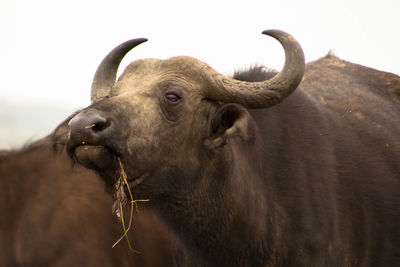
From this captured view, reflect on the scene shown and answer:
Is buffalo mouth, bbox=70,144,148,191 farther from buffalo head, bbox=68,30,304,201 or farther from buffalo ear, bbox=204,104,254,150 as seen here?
buffalo ear, bbox=204,104,254,150

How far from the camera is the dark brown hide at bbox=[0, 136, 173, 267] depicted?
5930mm

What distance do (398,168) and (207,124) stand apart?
2.26 meters

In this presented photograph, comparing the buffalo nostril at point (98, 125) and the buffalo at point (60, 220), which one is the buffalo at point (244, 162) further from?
the buffalo at point (60, 220)

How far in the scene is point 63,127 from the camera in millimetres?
6184

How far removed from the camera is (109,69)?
553cm

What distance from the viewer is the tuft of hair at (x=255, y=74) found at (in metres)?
5.44

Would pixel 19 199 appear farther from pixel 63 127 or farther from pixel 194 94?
pixel 194 94

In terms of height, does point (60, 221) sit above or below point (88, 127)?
below

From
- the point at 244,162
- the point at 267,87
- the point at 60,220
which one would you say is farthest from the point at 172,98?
the point at 60,220

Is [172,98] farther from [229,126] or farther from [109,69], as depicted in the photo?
[109,69]

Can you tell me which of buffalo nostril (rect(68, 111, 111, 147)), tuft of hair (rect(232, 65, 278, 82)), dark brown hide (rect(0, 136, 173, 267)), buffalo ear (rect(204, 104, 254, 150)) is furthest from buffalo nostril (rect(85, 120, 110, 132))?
Answer: dark brown hide (rect(0, 136, 173, 267))

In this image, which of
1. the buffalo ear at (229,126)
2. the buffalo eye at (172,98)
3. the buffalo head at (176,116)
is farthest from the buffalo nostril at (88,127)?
the buffalo ear at (229,126)

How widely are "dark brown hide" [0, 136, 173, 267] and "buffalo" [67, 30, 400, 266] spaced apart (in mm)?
1192

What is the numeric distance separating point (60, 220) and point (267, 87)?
103 inches
